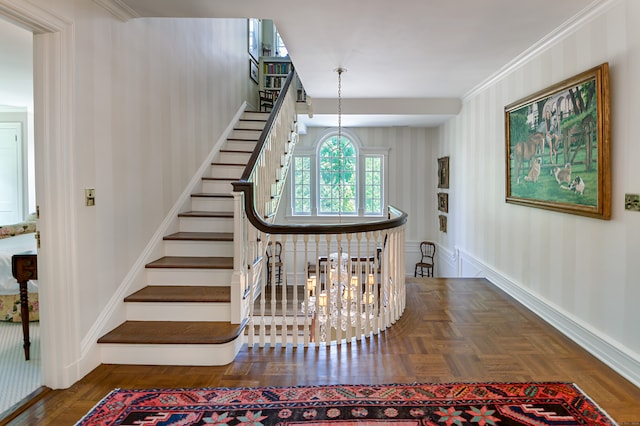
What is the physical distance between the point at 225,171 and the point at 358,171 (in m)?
3.72

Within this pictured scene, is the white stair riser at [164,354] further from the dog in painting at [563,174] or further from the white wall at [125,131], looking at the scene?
the dog in painting at [563,174]

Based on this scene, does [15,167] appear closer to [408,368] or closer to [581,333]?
[408,368]

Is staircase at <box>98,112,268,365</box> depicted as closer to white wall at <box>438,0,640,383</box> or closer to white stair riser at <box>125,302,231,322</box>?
white stair riser at <box>125,302,231,322</box>

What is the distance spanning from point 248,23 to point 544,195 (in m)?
5.68

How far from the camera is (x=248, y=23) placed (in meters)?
6.58

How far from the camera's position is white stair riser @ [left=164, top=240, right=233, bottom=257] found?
345cm

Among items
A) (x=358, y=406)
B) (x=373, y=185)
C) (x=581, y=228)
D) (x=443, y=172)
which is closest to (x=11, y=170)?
(x=373, y=185)

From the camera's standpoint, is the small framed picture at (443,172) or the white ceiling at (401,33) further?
the small framed picture at (443,172)

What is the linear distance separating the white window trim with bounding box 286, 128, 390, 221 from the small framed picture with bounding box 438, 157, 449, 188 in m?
1.10

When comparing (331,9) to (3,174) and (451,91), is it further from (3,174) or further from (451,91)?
(3,174)

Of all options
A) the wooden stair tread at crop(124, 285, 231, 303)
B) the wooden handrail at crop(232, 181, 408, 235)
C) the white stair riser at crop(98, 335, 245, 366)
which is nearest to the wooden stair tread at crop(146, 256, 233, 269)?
the wooden stair tread at crop(124, 285, 231, 303)

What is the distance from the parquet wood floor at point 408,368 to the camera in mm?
2156

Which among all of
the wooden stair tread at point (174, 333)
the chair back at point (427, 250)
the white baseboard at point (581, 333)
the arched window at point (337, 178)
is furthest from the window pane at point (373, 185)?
the wooden stair tread at point (174, 333)

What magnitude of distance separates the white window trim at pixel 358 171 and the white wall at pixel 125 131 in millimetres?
3503
